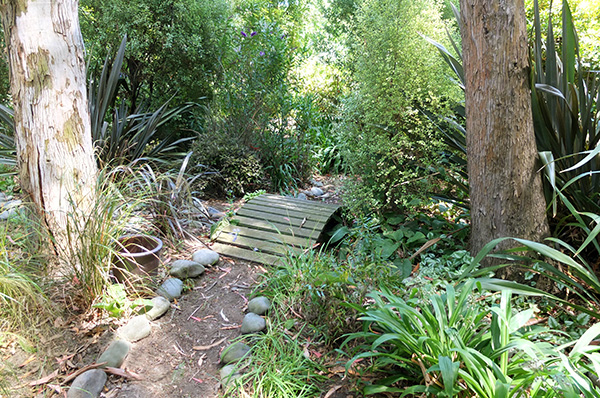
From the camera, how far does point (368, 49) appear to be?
10.2 feet

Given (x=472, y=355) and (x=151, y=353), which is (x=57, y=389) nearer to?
(x=151, y=353)

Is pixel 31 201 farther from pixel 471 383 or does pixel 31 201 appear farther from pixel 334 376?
pixel 471 383

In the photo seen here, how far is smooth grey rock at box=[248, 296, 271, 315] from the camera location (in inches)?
98.8

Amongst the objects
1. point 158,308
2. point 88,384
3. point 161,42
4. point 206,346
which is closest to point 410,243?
point 206,346

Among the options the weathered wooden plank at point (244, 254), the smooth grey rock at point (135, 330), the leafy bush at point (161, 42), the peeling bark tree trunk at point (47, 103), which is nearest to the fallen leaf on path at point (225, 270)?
the weathered wooden plank at point (244, 254)

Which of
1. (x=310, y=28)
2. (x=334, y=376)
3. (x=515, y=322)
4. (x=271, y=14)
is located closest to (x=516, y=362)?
(x=515, y=322)

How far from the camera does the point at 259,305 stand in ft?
8.29

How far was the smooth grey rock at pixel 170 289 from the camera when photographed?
269 cm

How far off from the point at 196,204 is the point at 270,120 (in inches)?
66.0

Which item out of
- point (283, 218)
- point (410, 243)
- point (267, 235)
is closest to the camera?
point (410, 243)

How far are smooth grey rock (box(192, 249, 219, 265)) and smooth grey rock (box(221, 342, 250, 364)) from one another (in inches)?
40.1

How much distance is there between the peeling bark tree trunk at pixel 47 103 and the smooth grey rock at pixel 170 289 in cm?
66

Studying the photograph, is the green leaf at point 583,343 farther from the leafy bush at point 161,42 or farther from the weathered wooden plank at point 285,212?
the leafy bush at point 161,42

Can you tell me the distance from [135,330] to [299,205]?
1.96 meters
